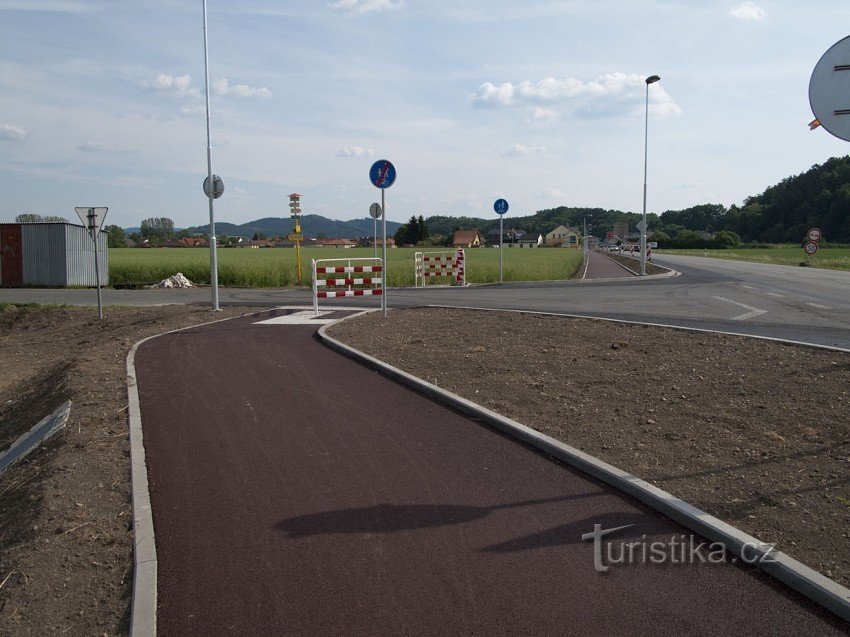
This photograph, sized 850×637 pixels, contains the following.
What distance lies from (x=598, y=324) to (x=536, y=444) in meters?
7.11

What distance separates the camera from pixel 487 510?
4395 millimetres

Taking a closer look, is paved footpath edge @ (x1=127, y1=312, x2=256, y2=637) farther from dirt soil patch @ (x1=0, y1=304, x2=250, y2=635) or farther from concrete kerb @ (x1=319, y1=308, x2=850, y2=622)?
concrete kerb @ (x1=319, y1=308, x2=850, y2=622)

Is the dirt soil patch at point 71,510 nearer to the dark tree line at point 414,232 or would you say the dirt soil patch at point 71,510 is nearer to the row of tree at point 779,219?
the row of tree at point 779,219

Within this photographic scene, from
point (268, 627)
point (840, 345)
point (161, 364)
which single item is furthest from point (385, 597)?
point (840, 345)

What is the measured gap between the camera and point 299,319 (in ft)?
46.9

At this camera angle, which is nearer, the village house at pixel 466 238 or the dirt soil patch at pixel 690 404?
the dirt soil patch at pixel 690 404

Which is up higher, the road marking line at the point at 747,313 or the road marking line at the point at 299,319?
the road marking line at the point at 747,313

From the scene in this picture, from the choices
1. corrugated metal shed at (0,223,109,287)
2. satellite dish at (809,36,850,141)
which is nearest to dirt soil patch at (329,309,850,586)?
satellite dish at (809,36,850,141)

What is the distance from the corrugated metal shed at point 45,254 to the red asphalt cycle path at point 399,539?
22.8m

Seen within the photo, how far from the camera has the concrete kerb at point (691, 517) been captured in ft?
10.9

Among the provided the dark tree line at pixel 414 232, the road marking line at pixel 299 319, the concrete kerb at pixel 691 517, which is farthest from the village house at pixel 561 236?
the concrete kerb at pixel 691 517

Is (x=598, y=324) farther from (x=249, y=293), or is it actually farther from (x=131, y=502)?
(x=249, y=293)

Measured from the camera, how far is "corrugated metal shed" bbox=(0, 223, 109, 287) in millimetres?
26250

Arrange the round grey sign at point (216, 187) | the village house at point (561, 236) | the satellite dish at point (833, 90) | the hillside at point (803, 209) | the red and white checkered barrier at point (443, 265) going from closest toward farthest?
the satellite dish at point (833, 90)
the round grey sign at point (216, 187)
the red and white checkered barrier at point (443, 265)
the hillside at point (803, 209)
the village house at point (561, 236)
